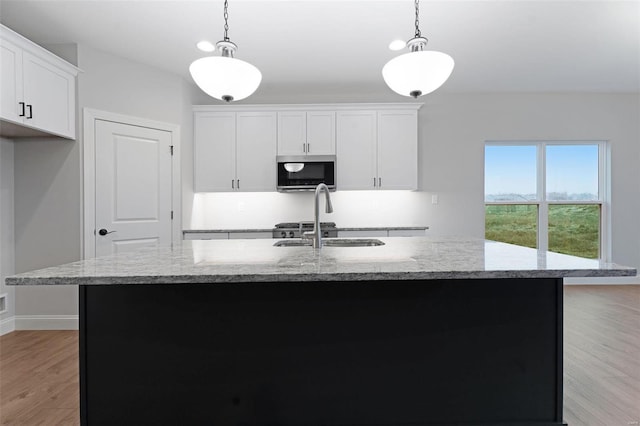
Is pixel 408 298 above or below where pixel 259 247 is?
below

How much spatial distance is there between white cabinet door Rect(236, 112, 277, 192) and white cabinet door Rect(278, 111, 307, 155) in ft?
0.27

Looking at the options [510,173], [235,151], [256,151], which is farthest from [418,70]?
[510,173]

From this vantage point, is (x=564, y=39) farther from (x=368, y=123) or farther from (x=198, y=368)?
(x=198, y=368)

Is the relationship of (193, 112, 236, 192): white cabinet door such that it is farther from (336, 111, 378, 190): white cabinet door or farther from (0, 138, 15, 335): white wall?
(0, 138, 15, 335): white wall

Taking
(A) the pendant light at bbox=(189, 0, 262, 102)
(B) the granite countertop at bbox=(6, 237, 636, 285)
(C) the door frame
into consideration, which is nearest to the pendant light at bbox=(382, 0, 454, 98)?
(A) the pendant light at bbox=(189, 0, 262, 102)

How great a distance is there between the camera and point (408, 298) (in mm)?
1513

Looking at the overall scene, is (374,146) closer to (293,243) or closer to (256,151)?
(256,151)

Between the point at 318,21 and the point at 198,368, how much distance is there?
2.59 m

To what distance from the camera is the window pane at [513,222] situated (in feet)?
15.9

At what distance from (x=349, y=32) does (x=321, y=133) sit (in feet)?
4.62

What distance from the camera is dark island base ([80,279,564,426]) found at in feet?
4.85

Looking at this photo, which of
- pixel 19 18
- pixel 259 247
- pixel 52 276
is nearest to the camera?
pixel 52 276

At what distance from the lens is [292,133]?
4309 mm

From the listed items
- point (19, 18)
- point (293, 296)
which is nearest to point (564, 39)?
point (293, 296)
